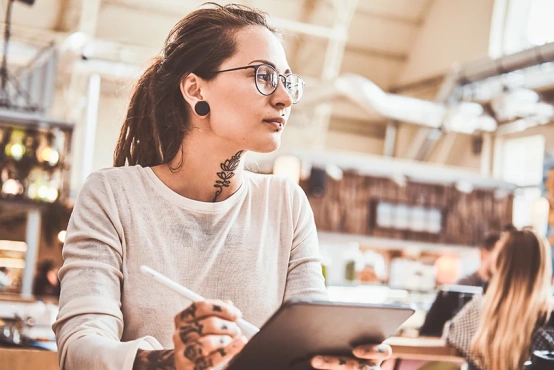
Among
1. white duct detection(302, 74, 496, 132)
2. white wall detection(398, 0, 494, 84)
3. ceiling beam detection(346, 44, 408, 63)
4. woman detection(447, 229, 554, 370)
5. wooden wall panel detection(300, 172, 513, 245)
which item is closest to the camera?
woman detection(447, 229, 554, 370)

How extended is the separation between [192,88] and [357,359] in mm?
668

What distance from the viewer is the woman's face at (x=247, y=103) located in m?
1.48

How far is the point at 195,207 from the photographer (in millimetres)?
1510

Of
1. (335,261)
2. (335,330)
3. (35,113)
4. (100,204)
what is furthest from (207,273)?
(335,261)

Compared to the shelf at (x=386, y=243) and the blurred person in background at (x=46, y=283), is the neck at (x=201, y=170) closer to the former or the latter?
the blurred person in background at (x=46, y=283)

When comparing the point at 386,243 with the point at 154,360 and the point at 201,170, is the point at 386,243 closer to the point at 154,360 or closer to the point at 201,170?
the point at 201,170

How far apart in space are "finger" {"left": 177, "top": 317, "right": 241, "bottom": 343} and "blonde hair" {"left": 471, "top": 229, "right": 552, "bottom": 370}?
2650mm

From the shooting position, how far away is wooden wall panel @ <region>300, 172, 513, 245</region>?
38.8ft

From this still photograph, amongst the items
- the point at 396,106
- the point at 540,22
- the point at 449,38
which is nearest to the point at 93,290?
the point at 396,106

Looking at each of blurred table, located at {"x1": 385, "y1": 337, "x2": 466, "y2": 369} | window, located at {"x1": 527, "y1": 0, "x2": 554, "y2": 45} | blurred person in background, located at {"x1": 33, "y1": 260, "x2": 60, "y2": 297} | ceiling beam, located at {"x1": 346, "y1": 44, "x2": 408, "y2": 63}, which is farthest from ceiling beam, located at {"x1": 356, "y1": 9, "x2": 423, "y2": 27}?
blurred table, located at {"x1": 385, "y1": 337, "x2": 466, "y2": 369}

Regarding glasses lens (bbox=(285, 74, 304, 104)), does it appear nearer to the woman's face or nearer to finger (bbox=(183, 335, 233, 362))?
the woman's face

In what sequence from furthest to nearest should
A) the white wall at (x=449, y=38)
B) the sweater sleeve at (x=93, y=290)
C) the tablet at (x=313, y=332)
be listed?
1. the white wall at (x=449, y=38)
2. the sweater sleeve at (x=93, y=290)
3. the tablet at (x=313, y=332)

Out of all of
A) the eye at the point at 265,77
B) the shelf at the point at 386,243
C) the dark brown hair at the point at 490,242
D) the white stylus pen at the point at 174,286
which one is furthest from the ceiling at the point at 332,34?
the white stylus pen at the point at 174,286

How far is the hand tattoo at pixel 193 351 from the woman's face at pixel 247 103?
50 centimetres
